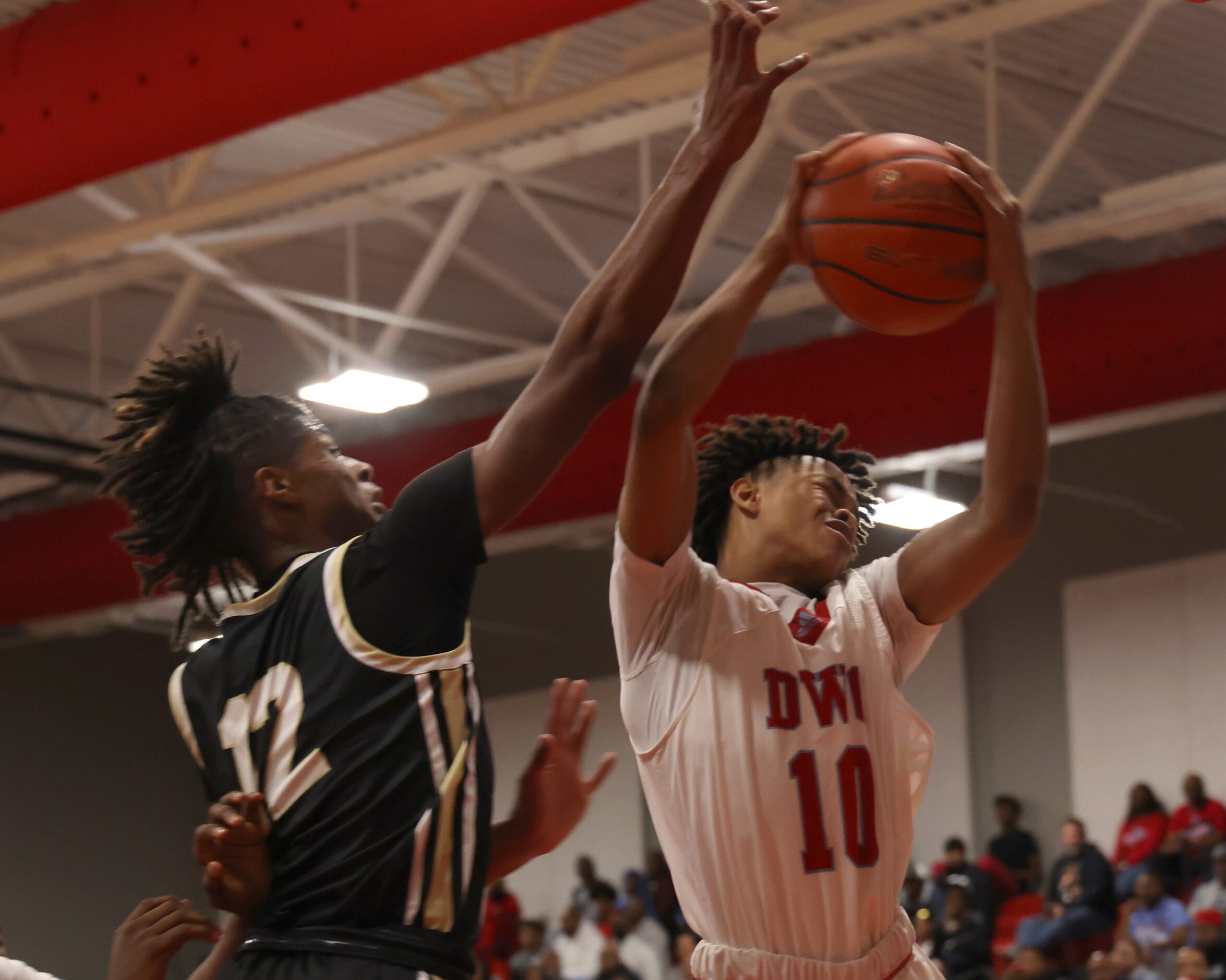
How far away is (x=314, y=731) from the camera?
265 centimetres

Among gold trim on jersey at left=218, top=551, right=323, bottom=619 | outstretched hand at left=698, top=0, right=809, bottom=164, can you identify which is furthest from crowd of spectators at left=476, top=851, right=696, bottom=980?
outstretched hand at left=698, top=0, right=809, bottom=164

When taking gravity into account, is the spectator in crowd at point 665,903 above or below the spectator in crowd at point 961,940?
above

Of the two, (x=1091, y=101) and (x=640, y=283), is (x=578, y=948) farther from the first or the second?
(x=640, y=283)

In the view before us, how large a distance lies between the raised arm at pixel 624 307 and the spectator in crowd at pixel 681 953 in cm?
1149

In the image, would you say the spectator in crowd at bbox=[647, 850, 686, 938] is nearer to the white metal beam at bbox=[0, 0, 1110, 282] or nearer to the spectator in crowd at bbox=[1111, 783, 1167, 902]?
the spectator in crowd at bbox=[1111, 783, 1167, 902]

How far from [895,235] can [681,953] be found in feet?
40.1

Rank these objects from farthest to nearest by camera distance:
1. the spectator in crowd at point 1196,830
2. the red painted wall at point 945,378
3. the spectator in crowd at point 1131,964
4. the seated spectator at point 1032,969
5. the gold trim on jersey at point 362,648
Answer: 1. the spectator in crowd at point 1196,830
2. the seated spectator at point 1032,969
3. the spectator in crowd at point 1131,964
4. the red painted wall at point 945,378
5. the gold trim on jersey at point 362,648

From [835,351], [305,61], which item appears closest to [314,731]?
[305,61]

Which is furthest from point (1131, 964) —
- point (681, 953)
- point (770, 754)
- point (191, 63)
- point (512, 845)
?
point (512, 845)

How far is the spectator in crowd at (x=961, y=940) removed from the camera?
13812 millimetres

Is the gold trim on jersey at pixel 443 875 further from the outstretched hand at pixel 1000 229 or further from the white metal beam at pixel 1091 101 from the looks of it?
the white metal beam at pixel 1091 101

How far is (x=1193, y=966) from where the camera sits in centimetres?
1170

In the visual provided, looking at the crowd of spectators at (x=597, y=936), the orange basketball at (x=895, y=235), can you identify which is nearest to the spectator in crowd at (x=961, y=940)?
the crowd of spectators at (x=597, y=936)

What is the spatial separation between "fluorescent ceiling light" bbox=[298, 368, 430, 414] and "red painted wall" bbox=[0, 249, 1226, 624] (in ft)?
4.35
